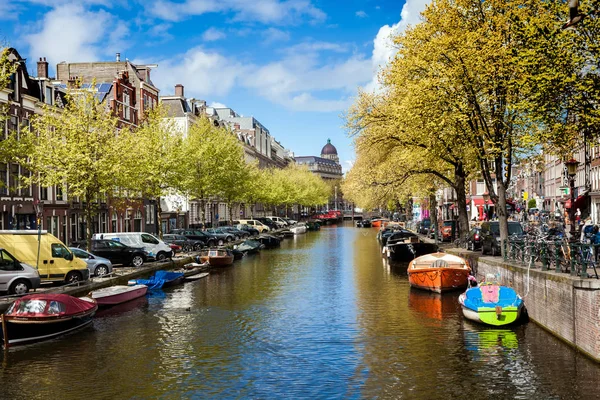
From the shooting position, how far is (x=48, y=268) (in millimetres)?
30141

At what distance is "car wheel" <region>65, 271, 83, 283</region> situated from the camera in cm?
3069

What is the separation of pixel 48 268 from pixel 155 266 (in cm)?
1107

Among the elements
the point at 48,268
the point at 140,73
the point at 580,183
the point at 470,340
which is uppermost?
the point at 140,73

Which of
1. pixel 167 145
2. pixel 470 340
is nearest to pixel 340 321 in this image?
pixel 470 340

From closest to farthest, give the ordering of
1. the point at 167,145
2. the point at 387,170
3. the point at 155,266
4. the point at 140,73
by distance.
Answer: the point at 155,266 < the point at 387,170 < the point at 167,145 < the point at 140,73

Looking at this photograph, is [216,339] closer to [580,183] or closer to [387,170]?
[387,170]

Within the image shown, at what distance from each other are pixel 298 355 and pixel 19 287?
13605mm

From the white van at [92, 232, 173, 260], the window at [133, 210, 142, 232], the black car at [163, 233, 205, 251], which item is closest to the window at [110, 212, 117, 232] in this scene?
the window at [133, 210, 142, 232]

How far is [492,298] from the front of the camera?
23359 mm

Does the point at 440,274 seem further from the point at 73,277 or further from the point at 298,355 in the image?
the point at 73,277

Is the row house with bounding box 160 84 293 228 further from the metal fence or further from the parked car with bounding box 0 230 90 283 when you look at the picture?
the metal fence

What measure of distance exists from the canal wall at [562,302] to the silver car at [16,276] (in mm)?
19701

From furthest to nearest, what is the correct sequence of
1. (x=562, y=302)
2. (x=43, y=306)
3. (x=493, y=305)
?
(x=493, y=305), (x=43, y=306), (x=562, y=302)

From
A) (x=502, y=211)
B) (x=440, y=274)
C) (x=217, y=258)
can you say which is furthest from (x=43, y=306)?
(x=217, y=258)
